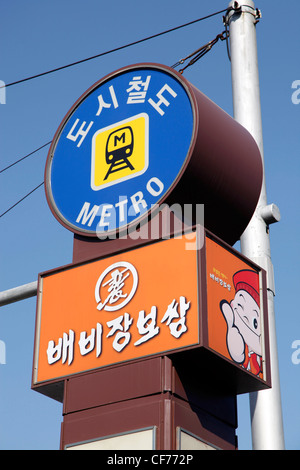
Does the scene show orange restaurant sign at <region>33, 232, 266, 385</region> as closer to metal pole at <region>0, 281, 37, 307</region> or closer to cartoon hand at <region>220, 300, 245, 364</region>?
cartoon hand at <region>220, 300, 245, 364</region>

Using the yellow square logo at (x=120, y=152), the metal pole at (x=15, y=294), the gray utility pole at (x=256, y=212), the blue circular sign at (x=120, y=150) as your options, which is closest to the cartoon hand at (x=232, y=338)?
the gray utility pole at (x=256, y=212)

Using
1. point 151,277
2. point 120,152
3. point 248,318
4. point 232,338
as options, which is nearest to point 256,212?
point 120,152

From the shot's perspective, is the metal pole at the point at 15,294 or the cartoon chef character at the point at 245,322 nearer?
the cartoon chef character at the point at 245,322

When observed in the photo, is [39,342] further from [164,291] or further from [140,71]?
Answer: [140,71]

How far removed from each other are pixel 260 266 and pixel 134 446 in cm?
281

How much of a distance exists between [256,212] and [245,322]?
81.7 inches

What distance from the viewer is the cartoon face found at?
30.9 ft

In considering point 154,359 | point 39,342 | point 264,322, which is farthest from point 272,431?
point 39,342

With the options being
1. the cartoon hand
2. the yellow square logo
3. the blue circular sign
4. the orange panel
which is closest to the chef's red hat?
the cartoon hand

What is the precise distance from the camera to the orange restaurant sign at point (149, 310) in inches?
355

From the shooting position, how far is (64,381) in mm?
9547

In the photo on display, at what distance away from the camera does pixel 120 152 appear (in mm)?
10445

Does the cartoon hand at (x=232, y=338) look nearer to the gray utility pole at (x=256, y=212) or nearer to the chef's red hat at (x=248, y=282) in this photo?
the chef's red hat at (x=248, y=282)

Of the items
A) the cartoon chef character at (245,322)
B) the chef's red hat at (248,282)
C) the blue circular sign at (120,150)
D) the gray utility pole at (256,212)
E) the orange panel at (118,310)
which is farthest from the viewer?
the gray utility pole at (256,212)
